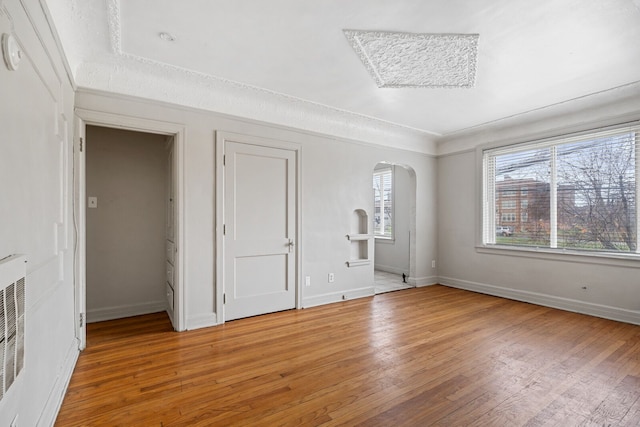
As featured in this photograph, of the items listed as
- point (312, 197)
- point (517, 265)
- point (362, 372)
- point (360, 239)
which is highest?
point (312, 197)

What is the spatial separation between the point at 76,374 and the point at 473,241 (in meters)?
5.27

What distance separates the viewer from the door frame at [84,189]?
276cm

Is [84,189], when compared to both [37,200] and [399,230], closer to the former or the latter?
[37,200]

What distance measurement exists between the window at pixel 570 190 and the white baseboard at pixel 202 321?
4247 mm

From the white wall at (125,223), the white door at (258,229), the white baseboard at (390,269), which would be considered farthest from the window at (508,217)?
the white wall at (125,223)

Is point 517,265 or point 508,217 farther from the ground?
point 508,217

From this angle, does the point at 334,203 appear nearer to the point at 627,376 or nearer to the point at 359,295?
the point at 359,295

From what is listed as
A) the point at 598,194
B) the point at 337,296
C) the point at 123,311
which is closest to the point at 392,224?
the point at 337,296

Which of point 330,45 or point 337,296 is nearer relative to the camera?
point 330,45

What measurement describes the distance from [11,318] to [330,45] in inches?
100

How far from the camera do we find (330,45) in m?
2.52

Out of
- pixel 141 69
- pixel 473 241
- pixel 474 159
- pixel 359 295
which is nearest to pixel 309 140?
pixel 141 69

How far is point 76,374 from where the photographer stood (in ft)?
7.80

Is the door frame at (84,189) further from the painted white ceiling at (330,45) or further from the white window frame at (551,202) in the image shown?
the white window frame at (551,202)
